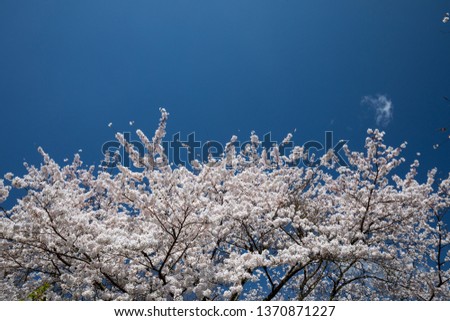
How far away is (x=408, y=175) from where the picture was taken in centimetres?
1063

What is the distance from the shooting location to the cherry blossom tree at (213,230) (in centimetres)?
629

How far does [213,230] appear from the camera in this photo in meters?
7.23

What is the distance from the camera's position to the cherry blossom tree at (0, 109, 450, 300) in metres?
6.29

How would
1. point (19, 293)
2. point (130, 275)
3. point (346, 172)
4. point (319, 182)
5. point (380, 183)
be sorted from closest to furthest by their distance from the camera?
point (130, 275) < point (19, 293) < point (380, 183) < point (346, 172) < point (319, 182)

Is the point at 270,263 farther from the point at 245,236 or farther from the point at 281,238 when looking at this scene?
the point at 281,238

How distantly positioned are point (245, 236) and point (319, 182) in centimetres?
408

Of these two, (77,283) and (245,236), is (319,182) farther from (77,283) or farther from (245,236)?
(77,283)

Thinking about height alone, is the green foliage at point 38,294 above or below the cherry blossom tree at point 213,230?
below

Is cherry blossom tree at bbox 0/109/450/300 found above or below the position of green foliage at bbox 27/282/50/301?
above

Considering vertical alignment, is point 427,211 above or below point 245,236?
above

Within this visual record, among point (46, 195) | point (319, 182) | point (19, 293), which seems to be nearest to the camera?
point (46, 195)
